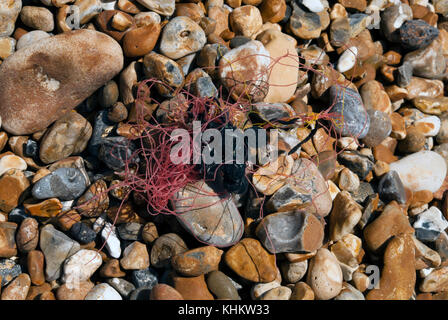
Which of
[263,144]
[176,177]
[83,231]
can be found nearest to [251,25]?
[263,144]

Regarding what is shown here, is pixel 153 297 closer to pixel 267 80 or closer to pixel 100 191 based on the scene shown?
pixel 100 191

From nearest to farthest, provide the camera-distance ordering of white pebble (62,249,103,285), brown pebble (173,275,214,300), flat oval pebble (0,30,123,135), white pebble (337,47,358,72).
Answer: brown pebble (173,275,214,300)
white pebble (62,249,103,285)
flat oval pebble (0,30,123,135)
white pebble (337,47,358,72)

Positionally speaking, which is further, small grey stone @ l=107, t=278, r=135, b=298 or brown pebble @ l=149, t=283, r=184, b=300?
small grey stone @ l=107, t=278, r=135, b=298

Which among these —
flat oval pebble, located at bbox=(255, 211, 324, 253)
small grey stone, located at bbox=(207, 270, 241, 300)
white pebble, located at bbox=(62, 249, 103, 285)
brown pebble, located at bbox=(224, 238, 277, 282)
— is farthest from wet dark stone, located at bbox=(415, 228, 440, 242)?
white pebble, located at bbox=(62, 249, 103, 285)

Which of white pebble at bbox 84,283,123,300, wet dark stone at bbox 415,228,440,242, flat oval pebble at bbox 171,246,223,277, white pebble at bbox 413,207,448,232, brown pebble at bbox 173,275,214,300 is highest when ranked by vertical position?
flat oval pebble at bbox 171,246,223,277

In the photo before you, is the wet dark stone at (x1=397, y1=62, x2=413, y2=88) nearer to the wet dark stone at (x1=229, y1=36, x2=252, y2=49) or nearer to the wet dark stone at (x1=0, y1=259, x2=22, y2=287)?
the wet dark stone at (x1=229, y1=36, x2=252, y2=49)

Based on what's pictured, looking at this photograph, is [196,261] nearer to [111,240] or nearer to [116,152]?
[111,240]

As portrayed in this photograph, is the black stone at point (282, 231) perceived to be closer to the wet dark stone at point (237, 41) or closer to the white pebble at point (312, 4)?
the wet dark stone at point (237, 41)
